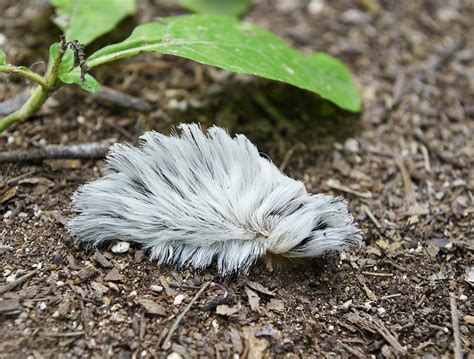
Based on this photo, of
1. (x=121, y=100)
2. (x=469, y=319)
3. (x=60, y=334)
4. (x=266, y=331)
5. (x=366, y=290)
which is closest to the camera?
(x=60, y=334)

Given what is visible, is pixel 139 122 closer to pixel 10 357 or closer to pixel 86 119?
pixel 86 119

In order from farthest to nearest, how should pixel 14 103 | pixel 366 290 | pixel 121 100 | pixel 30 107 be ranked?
pixel 121 100 < pixel 14 103 < pixel 30 107 < pixel 366 290

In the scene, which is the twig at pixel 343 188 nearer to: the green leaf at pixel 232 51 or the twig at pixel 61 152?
the green leaf at pixel 232 51

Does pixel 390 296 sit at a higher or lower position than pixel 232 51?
lower

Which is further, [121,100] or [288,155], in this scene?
[121,100]

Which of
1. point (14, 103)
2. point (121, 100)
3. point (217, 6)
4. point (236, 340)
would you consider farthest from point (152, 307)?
point (217, 6)

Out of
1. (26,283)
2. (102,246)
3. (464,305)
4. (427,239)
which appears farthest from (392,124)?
(26,283)

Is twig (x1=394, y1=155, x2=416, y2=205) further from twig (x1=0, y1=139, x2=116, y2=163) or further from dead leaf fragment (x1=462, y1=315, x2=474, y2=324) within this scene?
twig (x1=0, y1=139, x2=116, y2=163)

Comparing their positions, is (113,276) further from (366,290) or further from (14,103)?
(14,103)
